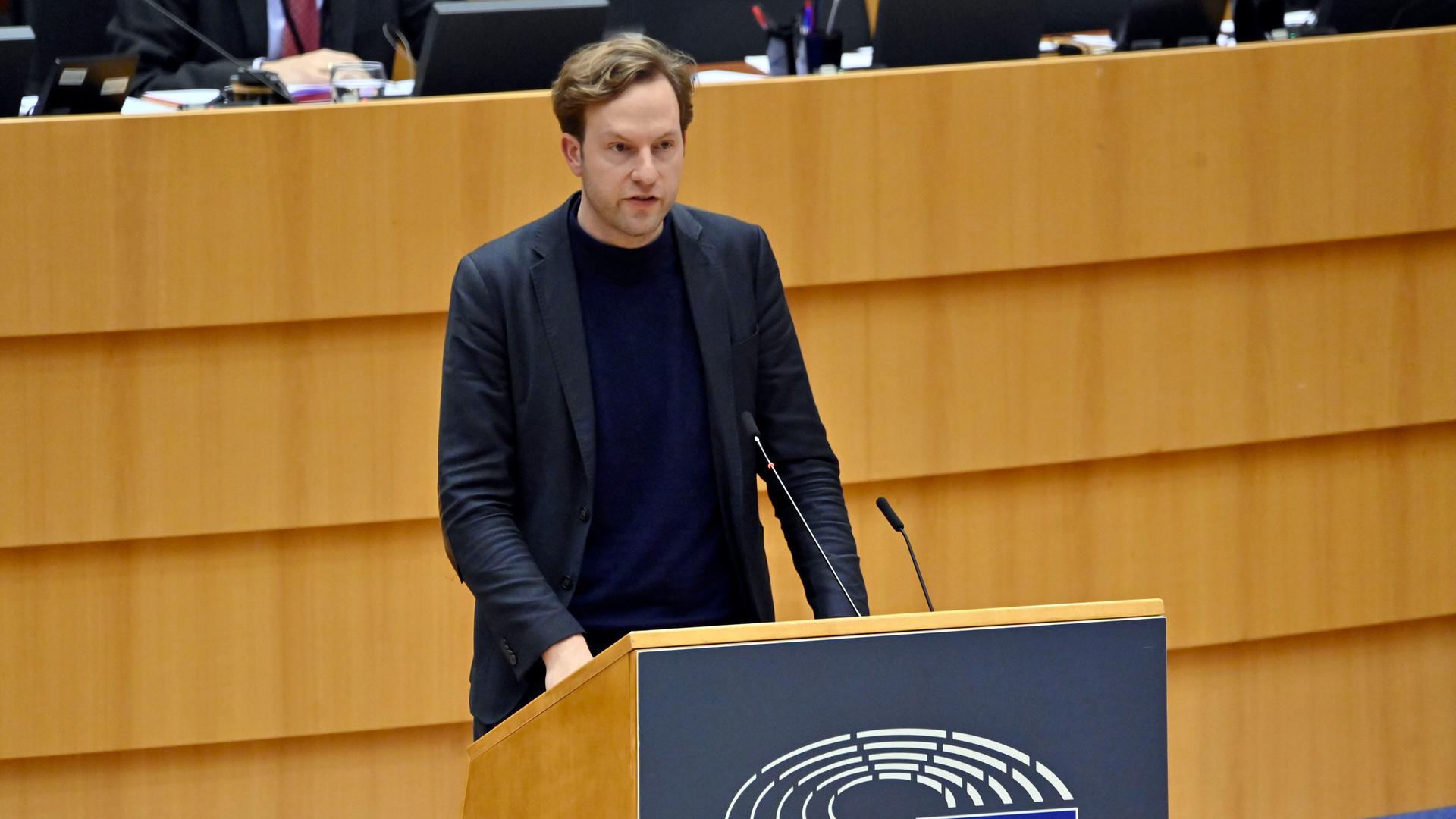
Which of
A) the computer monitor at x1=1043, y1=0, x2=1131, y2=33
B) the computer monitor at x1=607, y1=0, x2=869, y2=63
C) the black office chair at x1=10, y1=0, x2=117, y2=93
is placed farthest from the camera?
the computer monitor at x1=607, y1=0, x2=869, y2=63

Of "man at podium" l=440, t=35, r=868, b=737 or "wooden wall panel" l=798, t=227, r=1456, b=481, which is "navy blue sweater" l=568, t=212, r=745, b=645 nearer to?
"man at podium" l=440, t=35, r=868, b=737

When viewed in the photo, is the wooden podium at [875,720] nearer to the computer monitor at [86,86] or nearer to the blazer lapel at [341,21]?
the computer monitor at [86,86]

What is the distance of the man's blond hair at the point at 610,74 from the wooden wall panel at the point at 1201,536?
3.99 ft

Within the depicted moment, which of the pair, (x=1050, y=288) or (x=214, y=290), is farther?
(x=1050, y=288)

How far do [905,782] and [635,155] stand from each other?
0.78 meters

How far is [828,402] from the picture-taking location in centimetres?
294

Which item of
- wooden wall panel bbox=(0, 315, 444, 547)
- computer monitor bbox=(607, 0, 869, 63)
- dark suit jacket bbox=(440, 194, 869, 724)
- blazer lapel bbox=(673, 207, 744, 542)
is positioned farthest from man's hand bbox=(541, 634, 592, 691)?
computer monitor bbox=(607, 0, 869, 63)

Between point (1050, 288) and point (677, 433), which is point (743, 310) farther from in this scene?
point (1050, 288)

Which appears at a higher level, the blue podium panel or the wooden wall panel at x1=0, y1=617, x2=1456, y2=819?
the blue podium panel

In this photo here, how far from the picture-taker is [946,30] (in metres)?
3.03

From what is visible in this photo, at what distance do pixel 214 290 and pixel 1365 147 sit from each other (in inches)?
84.2

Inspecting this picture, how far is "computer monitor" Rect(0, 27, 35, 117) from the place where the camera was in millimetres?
2711

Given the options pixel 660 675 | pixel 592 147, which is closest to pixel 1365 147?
pixel 592 147

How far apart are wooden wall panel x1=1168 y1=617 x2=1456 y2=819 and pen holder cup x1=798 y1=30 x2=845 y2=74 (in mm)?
1369
